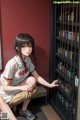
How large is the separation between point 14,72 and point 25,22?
583 millimetres

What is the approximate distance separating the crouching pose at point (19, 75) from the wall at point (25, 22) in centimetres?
22

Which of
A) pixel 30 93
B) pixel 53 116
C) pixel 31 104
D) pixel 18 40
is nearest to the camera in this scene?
pixel 18 40

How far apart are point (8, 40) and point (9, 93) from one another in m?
0.58

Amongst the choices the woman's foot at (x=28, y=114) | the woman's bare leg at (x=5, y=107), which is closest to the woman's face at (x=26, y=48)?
the woman's bare leg at (x=5, y=107)

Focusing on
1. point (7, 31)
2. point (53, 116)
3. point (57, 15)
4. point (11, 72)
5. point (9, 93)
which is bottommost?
point (53, 116)

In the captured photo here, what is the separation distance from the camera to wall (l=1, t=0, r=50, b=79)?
6.75ft

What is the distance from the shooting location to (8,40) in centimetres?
212

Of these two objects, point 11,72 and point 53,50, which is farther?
point 53,50

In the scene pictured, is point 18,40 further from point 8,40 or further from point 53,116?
point 53,116

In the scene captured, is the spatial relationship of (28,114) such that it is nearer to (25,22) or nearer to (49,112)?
(49,112)

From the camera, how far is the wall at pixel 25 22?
206 cm

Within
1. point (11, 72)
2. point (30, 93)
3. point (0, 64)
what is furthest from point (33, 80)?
point (0, 64)

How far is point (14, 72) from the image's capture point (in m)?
1.93

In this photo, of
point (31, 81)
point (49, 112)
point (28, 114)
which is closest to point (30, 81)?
point (31, 81)
